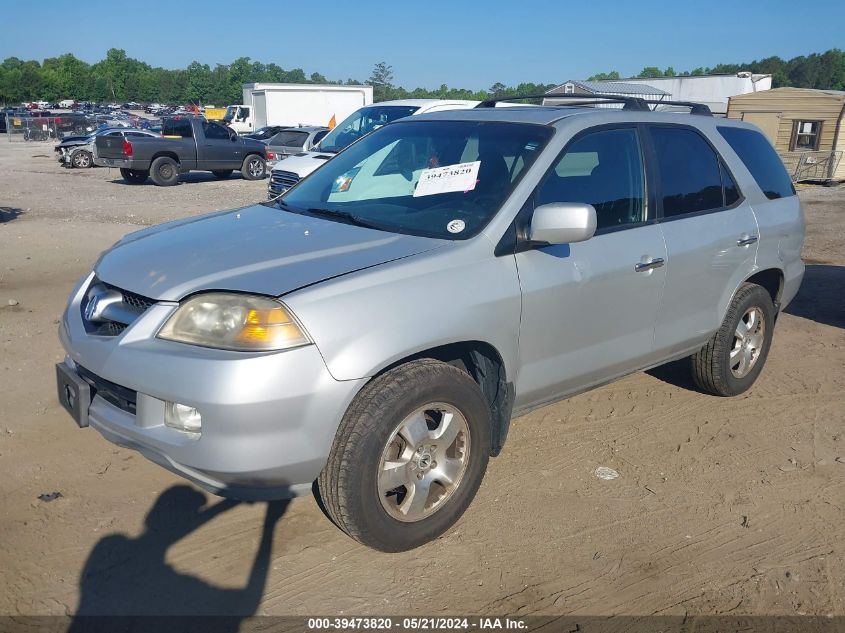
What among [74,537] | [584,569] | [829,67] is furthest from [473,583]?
[829,67]

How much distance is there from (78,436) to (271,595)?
1.85m

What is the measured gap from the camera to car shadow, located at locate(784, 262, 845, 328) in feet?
23.8

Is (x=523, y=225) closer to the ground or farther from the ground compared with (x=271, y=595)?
farther from the ground

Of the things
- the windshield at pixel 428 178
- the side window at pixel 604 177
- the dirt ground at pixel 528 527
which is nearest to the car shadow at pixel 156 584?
the dirt ground at pixel 528 527

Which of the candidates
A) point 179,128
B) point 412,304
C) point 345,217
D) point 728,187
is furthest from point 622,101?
point 179,128

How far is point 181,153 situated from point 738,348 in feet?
56.9

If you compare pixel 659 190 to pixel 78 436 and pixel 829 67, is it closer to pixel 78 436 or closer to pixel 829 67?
pixel 78 436

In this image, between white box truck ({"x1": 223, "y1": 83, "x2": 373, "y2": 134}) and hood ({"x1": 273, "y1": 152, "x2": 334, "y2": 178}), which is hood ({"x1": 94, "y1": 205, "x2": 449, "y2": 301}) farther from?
white box truck ({"x1": 223, "y1": 83, "x2": 373, "y2": 134})

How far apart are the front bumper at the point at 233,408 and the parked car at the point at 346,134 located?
8.41m

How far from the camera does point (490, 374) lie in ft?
11.2

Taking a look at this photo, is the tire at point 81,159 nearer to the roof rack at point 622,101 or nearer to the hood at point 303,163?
the hood at point 303,163

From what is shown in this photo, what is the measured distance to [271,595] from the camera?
2.91m

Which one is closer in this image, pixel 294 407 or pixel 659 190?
pixel 294 407

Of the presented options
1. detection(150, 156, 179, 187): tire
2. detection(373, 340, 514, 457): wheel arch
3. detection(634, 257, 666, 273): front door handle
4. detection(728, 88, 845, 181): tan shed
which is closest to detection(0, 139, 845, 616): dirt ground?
detection(373, 340, 514, 457): wheel arch
